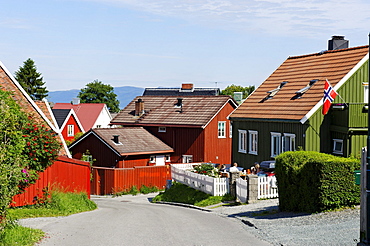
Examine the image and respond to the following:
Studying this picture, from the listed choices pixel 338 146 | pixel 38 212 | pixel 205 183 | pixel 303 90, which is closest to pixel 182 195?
pixel 205 183

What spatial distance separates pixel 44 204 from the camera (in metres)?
20.2

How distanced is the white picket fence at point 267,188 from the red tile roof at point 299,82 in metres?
6.42

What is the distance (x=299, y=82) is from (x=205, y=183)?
386 inches

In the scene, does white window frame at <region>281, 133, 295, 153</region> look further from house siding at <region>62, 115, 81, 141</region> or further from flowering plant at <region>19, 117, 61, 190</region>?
house siding at <region>62, 115, 81, 141</region>

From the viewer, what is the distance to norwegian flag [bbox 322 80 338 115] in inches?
1104

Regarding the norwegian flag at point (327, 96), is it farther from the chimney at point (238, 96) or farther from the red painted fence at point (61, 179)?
the chimney at point (238, 96)

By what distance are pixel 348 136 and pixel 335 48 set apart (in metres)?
10.4

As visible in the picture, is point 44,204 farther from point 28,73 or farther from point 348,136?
point 28,73

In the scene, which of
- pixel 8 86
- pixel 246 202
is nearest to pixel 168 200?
pixel 246 202

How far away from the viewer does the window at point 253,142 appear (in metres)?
34.9

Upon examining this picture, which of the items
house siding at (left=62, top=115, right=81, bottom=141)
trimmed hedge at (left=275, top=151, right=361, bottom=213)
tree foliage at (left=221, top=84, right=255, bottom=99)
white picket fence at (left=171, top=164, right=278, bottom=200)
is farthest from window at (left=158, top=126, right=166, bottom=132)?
tree foliage at (left=221, top=84, right=255, bottom=99)

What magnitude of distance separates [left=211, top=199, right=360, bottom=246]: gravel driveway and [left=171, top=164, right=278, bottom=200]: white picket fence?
3.85 meters

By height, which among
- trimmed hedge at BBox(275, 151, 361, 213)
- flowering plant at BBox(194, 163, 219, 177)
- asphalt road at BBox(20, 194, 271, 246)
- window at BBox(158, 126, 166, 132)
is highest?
window at BBox(158, 126, 166, 132)

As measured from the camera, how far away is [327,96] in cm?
2825
